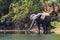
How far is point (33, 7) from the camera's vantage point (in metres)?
38.3

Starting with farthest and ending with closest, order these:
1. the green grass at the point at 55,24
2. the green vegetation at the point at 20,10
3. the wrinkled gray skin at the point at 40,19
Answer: the green vegetation at the point at 20,10 → the green grass at the point at 55,24 → the wrinkled gray skin at the point at 40,19

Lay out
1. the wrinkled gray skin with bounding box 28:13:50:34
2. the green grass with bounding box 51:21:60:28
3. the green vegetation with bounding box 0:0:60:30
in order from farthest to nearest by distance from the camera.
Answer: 1. the green vegetation with bounding box 0:0:60:30
2. the green grass with bounding box 51:21:60:28
3. the wrinkled gray skin with bounding box 28:13:50:34

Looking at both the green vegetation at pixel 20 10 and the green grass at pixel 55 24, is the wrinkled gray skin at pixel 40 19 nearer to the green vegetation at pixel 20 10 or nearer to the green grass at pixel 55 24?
the green grass at pixel 55 24

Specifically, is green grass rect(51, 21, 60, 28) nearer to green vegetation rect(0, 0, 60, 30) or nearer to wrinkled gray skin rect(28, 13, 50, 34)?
wrinkled gray skin rect(28, 13, 50, 34)

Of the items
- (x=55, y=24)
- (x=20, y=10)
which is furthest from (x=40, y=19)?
(x=20, y=10)

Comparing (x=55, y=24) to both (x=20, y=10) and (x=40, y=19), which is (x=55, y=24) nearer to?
(x=40, y=19)

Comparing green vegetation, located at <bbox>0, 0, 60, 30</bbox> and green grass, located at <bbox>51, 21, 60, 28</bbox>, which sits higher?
green vegetation, located at <bbox>0, 0, 60, 30</bbox>

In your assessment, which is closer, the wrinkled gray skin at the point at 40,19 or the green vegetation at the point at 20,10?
the wrinkled gray skin at the point at 40,19

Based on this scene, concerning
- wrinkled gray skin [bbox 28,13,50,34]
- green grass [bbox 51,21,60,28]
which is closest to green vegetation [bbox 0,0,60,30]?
green grass [bbox 51,21,60,28]

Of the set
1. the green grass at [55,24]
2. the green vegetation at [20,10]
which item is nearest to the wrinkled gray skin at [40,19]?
the green grass at [55,24]

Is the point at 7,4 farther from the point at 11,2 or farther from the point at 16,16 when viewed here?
the point at 16,16

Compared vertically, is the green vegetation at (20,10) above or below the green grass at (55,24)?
above

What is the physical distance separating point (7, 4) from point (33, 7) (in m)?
4.83

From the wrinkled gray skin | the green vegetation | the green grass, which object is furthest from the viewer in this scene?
the green vegetation
